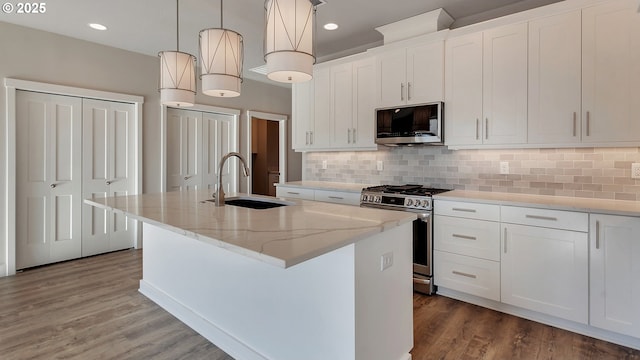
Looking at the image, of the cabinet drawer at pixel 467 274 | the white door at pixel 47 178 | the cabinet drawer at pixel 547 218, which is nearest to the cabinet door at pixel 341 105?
the cabinet drawer at pixel 467 274

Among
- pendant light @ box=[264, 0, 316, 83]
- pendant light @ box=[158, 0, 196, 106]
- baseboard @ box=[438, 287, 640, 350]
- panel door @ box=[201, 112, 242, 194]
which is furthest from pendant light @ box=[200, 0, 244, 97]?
panel door @ box=[201, 112, 242, 194]

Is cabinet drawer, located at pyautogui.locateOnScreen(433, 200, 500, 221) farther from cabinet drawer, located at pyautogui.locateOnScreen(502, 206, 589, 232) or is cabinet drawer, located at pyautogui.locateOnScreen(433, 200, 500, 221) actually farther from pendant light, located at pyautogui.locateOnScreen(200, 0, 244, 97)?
pendant light, located at pyautogui.locateOnScreen(200, 0, 244, 97)

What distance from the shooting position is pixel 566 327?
7.91 ft

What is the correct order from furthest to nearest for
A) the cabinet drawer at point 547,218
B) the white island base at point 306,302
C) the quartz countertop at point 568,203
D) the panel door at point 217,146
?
1. the panel door at point 217,146
2. the cabinet drawer at point 547,218
3. the quartz countertop at point 568,203
4. the white island base at point 306,302

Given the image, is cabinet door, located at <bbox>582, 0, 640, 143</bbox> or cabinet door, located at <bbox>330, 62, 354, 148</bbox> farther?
cabinet door, located at <bbox>330, 62, 354, 148</bbox>

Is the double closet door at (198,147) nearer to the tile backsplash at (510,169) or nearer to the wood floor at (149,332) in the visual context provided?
the tile backsplash at (510,169)

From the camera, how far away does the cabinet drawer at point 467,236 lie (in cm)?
267

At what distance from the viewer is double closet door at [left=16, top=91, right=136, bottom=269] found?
11.9 ft

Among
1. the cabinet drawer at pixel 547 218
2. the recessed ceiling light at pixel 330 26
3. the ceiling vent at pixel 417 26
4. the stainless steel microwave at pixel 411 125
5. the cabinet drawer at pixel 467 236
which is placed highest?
the recessed ceiling light at pixel 330 26

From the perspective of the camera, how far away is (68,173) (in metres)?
3.89

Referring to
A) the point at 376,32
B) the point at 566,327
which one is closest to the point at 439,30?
the point at 376,32

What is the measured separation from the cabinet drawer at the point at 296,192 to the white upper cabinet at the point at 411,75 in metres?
1.28

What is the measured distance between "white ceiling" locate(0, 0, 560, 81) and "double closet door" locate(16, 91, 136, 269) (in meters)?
0.80

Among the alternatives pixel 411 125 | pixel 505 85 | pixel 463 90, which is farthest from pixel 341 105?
pixel 505 85
